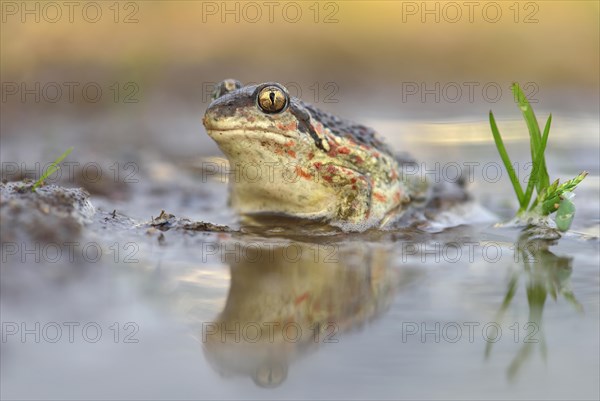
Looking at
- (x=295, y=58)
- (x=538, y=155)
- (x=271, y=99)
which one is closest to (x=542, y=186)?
(x=538, y=155)

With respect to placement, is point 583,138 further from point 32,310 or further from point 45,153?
point 32,310

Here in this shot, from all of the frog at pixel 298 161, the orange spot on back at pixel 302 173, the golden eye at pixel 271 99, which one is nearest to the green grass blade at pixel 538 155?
the frog at pixel 298 161

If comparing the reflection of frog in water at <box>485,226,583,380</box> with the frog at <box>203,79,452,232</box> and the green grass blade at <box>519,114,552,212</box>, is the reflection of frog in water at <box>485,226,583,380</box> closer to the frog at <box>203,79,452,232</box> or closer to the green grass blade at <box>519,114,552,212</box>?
the green grass blade at <box>519,114,552,212</box>

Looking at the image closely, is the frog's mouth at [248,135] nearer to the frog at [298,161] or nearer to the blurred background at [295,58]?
the frog at [298,161]

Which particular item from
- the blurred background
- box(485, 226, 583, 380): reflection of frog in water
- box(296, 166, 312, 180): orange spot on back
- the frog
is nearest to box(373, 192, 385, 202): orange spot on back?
the frog

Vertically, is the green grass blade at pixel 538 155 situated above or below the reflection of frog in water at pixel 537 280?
above

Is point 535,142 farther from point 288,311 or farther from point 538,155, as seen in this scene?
point 288,311
